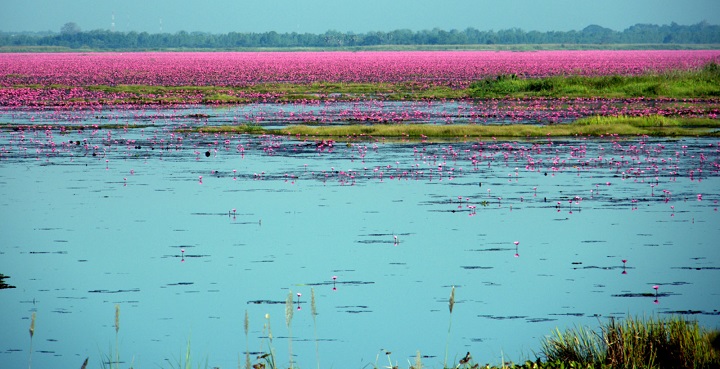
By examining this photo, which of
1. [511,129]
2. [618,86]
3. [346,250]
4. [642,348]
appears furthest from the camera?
[618,86]

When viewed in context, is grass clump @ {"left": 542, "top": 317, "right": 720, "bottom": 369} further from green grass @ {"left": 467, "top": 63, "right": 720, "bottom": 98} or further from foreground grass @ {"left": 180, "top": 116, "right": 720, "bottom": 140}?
green grass @ {"left": 467, "top": 63, "right": 720, "bottom": 98}

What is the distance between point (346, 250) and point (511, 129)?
20.5 meters

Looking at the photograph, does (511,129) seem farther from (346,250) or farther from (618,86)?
(618,86)

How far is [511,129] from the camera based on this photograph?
121ft

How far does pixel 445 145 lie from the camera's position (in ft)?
110

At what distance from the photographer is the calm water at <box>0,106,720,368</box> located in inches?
498

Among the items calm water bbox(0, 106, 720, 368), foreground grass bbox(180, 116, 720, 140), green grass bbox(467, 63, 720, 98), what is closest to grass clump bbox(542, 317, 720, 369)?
calm water bbox(0, 106, 720, 368)

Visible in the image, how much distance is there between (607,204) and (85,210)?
10.1m

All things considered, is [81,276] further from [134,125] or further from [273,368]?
[134,125]

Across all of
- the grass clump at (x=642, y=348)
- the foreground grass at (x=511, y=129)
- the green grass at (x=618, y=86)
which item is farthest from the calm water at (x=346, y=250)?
the green grass at (x=618, y=86)

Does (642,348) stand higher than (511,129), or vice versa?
(642,348)

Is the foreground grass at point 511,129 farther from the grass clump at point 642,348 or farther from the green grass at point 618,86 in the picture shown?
the grass clump at point 642,348

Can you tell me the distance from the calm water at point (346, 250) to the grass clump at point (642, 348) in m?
0.72

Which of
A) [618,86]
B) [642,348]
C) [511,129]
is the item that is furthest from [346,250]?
[618,86]
